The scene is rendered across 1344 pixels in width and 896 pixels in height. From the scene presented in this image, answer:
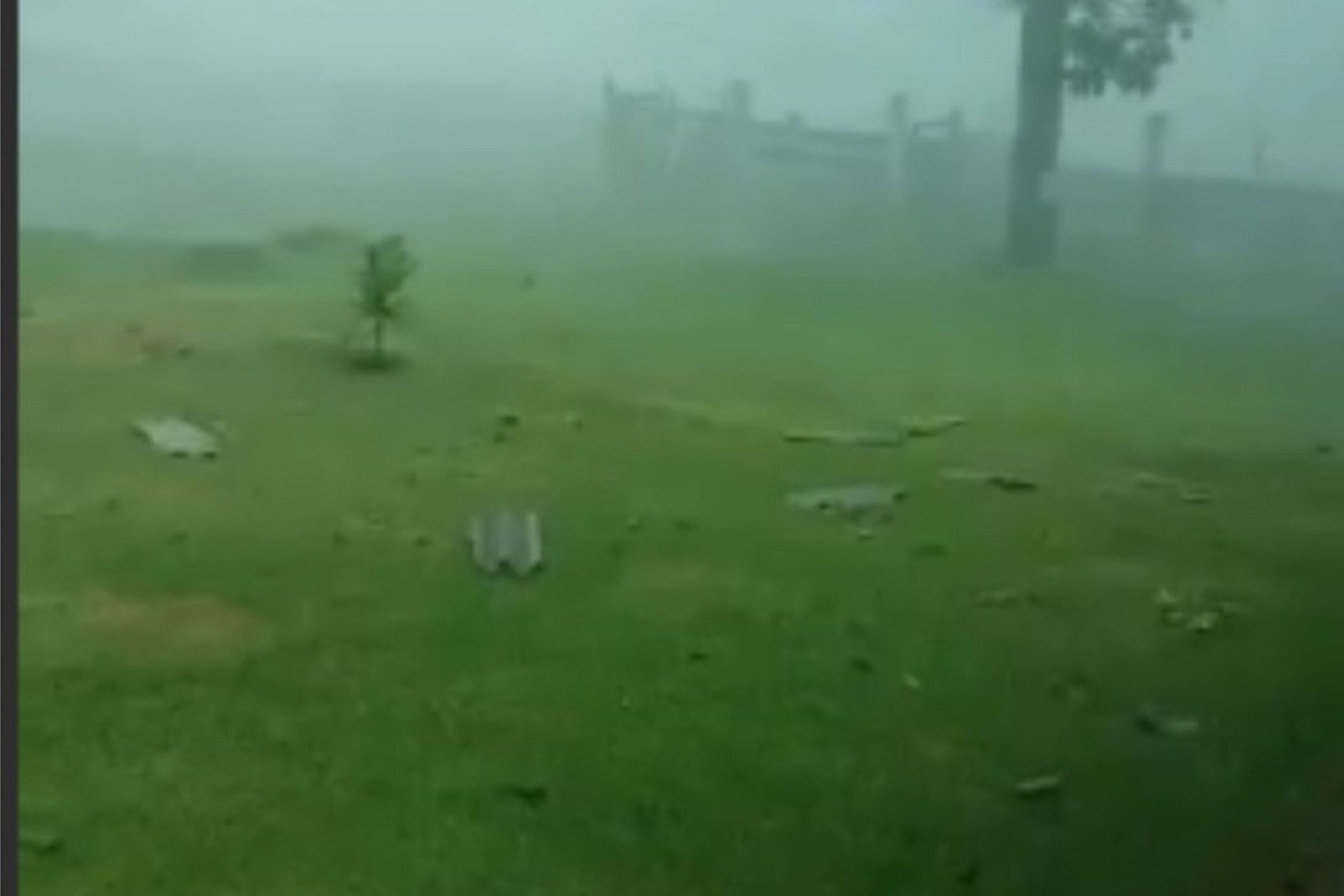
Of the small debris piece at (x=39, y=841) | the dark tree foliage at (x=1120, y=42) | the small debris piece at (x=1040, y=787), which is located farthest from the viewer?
the dark tree foliage at (x=1120, y=42)

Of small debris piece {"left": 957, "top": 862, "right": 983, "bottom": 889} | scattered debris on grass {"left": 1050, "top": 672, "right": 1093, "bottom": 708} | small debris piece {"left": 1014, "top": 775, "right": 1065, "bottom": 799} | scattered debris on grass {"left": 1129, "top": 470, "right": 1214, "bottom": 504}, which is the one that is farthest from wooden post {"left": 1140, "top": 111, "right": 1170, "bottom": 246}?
small debris piece {"left": 957, "top": 862, "right": 983, "bottom": 889}

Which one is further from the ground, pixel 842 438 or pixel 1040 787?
pixel 842 438

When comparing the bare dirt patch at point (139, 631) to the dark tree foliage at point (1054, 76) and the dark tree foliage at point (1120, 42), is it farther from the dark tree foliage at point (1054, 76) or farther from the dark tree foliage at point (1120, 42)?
the dark tree foliage at point (1120, 42)

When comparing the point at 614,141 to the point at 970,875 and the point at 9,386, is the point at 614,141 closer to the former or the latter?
the point at 9,386

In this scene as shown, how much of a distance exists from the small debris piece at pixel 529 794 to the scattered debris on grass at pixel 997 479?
0.53 m

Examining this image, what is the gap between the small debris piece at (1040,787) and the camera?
1.71 metres

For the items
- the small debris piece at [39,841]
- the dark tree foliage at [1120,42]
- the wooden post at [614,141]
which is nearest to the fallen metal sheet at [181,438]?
the small debris piece at [39,841]

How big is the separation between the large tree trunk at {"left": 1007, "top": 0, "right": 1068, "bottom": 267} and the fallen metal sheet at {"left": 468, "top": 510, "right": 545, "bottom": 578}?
57cm

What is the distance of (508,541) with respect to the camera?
1735mm

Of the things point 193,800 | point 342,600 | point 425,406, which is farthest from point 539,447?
point 193,800

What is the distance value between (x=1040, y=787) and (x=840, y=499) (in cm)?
32

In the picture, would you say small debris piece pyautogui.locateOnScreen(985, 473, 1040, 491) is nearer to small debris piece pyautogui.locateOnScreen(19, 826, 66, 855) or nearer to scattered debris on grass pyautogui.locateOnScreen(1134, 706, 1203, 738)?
scattered debris on grass pyautogui.locateOnScreen(1134, 706, 1203, 738)

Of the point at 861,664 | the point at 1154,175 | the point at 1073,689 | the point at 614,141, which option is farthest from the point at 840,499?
the point at 1154,175

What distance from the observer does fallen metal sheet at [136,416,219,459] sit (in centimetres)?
166
